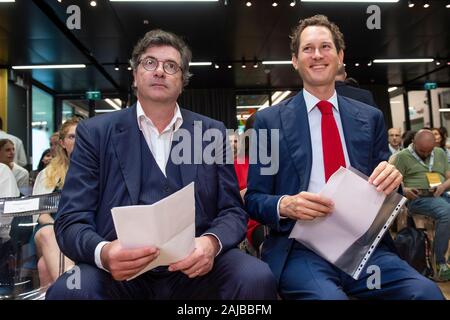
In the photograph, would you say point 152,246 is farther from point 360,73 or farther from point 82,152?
point 360,73

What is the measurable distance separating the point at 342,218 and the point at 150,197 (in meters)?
0.63

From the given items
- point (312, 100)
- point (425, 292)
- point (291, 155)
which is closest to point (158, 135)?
point (291, 155)

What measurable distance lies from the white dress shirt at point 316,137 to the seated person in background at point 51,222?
1449 mm

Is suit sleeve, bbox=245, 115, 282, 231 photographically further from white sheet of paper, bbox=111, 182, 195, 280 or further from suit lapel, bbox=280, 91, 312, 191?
white sheet of paper, bbox=111, 182, 195, 280

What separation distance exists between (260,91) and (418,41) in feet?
14.8

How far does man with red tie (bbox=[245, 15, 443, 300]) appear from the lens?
48.8 inches

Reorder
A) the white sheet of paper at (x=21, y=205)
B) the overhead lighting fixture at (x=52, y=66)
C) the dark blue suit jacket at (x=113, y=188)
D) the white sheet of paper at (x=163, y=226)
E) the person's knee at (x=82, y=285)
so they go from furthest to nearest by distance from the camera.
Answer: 1. the overhead lighting fixture at (x=52, y=66)
2. the white sheet of paper at (x=21, y=205)
3. the dark blue suit jacket at (x=113, y=188)
4. the person's knee at (x=82, y=285)
5. the white sheet of paper at (x=163, y=226)

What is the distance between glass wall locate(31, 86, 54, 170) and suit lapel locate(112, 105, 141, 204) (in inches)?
361

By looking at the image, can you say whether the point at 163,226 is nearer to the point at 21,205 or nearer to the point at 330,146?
the point at 330,146

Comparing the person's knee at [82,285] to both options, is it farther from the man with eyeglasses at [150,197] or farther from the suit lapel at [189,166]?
the suit lapel at [189,166]

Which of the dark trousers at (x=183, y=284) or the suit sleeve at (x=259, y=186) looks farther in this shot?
the suit sleeve at (x=259, y=186)

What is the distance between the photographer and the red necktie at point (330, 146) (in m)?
1.43

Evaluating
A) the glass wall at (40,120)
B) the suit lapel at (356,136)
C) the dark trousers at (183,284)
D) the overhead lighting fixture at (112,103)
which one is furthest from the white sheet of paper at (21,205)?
the overhead lighting fixture at (112,103)

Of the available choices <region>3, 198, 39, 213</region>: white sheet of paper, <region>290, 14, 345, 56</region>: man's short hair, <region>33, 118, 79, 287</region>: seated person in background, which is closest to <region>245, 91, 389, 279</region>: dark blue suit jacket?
<region>290, 14, 345, 56</region>: man's short hair
